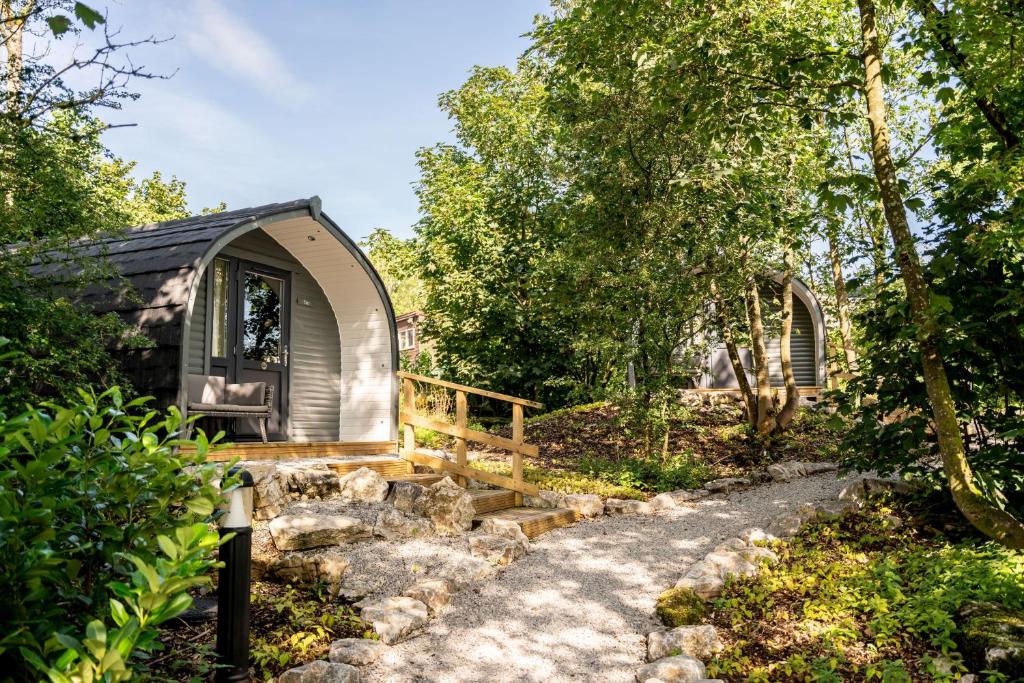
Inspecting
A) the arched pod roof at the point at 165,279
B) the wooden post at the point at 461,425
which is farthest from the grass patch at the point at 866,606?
the arched pod roof at the point at 165,279

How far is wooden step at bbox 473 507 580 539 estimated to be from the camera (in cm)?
728

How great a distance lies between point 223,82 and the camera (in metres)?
11.5

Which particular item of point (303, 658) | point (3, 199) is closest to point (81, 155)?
point (3, 199)

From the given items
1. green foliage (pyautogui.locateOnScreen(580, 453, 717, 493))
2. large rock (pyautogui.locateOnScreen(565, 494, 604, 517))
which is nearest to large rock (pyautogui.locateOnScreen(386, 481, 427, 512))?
large rock (pyautogui.locateOnScreen(565, 494, 604, 517))

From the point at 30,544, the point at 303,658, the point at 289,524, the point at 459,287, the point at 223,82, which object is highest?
the point at 223,82

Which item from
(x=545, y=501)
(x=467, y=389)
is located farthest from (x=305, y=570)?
(x=545, y=501)

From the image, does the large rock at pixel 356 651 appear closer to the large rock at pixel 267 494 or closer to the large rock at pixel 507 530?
the large rock at pixel 267 494

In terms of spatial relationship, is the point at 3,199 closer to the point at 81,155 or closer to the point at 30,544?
the point at 81,155

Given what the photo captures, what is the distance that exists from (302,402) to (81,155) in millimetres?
5455

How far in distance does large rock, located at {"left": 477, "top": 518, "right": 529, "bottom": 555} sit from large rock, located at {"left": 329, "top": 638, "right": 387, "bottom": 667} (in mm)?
2522

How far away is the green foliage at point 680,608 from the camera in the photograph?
482 cm

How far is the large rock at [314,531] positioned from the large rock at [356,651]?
1253 millimetres

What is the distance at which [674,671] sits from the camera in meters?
4.07

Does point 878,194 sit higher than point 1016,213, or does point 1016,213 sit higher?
point 878,194
